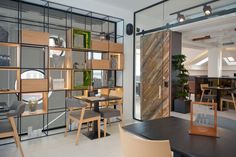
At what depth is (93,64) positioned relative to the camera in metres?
3.96

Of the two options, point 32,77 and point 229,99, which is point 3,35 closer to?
point 32,77

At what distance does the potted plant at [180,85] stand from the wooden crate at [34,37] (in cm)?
425

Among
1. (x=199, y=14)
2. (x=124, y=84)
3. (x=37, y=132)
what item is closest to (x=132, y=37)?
(x=124, y=84)

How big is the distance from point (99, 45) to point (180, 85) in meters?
3.45

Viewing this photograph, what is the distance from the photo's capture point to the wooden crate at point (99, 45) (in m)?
3.95

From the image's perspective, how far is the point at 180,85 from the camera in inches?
242

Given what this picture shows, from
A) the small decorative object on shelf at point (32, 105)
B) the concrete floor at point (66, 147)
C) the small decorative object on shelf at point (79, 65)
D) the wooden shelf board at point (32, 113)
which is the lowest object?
the concrete floor at point (66, 147)

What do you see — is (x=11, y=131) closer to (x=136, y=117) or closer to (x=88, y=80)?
(x=88, y=80)

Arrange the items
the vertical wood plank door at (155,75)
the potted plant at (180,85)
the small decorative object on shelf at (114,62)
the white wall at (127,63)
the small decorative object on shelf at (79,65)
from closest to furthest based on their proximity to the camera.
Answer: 1. the small decorative object on shelf at (79,65)
2. the vertical wood plank door at (155,75)
3. the small decorative object on shelf at (114,62)
4. the white wall at (127,63)
5. the potted plant at (180,85)

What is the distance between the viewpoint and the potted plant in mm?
5862

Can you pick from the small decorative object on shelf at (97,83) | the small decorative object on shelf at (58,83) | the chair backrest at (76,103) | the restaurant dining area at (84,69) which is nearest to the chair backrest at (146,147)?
the restaurant dining area at (84,69)

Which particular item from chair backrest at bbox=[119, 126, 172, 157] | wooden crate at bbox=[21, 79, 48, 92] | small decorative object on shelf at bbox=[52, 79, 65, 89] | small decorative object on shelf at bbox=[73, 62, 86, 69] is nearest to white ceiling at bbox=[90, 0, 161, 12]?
small decorative object on shelf at bbox=[73, 62, 86, 69]

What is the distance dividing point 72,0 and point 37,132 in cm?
274

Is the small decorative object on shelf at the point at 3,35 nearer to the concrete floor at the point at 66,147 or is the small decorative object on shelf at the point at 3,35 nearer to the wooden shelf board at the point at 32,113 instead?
the wooden shelf board at the point at 32,113
